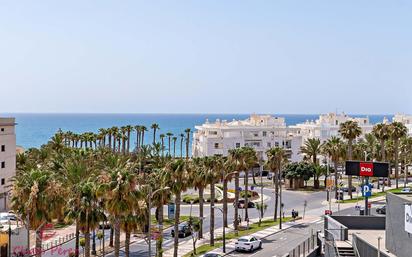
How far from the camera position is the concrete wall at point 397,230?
82.5ft

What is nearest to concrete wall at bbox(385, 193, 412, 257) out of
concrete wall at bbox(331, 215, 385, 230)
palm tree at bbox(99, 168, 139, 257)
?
concrete wall at bbox(331, 215, 385, 230)

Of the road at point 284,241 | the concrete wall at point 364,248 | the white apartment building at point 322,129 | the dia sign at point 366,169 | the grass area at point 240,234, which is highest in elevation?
the white apartment building at point 322,129

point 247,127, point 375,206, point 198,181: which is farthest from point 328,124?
point 198,181

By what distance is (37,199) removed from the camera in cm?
3669

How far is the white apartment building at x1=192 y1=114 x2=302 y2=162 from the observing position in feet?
421

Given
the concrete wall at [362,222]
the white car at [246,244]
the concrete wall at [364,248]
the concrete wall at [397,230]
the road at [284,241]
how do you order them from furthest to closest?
1. the white car at [246,244]
2. the road at [284,241]
3. the concrete wall at [362,222]
4. the concrete wall at [364,248]
5. the concrete wall at [397,230]

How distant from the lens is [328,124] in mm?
142875

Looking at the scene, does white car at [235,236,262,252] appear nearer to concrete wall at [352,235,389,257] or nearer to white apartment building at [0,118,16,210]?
concrete wall at [352,235,389,257]

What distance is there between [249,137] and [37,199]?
315 feet

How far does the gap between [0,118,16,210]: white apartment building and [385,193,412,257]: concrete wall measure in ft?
179

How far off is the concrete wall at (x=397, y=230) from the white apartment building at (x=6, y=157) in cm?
5463

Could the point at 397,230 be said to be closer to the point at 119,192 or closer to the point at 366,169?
the point at 119,192

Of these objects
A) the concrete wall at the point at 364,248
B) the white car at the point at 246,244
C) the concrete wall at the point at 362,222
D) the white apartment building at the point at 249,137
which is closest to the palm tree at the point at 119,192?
the concrete wall at the point at 362,222

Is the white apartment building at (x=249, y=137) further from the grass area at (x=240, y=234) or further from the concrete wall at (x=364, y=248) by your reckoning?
the concrete wall at (x=364, y=248)
